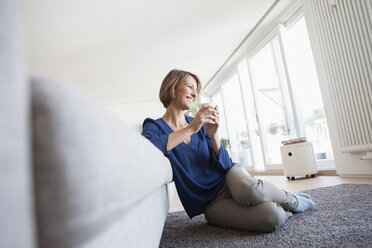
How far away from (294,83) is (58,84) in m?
4.35

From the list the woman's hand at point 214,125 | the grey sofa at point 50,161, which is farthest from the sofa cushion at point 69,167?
the woman's hand at point 214,125

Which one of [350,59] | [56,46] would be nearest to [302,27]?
[350,59]

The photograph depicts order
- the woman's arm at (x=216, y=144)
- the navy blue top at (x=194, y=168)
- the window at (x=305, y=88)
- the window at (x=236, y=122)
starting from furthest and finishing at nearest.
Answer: the window at (x=236, y=122) < the window at (x=305, y=88) < the woman's arm at (x=216, y=144) < the navy blue top at (x=194, y=168)

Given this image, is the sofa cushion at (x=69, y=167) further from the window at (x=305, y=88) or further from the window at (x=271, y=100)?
the window at (x=271, y=100)

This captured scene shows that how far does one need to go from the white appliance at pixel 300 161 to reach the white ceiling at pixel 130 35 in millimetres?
2101

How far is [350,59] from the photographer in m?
2.78

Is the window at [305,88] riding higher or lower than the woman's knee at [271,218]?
higher

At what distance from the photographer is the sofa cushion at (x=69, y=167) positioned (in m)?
0.23

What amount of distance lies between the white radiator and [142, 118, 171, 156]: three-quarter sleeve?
2.18 metres

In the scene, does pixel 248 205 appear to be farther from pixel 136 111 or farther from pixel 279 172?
pixel 136 111

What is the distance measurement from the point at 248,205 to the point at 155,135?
59 centimetres

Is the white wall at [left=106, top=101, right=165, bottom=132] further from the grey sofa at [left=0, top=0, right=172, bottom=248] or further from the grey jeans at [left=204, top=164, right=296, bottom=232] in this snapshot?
the grey sofa at [left=0, top=0, right=172, bottom=248]

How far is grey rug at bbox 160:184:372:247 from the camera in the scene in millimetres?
929

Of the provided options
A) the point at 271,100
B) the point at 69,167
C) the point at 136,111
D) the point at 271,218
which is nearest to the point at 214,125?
the point at 271,218
